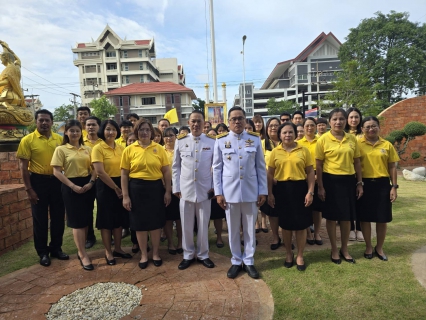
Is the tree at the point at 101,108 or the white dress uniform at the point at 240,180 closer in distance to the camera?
the white dress uniform at the point at 240,180

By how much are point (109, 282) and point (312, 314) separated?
6.53 ft

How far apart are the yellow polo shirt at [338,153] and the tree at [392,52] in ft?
86.5

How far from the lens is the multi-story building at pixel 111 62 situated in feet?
134

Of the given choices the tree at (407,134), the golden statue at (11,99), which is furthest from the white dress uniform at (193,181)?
the tree at (407,134)

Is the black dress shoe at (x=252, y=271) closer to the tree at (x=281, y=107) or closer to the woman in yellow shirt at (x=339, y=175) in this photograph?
the woman in yellow shirt at (x=339, y=175)

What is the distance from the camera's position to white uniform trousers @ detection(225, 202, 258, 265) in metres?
2.87

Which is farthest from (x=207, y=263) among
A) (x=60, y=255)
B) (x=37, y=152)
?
(x=37, y=152)

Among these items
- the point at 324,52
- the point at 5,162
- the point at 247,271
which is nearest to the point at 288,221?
the point at 247,271

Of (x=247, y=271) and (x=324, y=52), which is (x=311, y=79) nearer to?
(x=324, y=52)

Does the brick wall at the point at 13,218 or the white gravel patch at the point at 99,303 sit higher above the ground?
the brick wall at the point at 13,218

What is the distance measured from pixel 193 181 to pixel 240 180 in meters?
0.54

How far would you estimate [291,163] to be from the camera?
2930 mm

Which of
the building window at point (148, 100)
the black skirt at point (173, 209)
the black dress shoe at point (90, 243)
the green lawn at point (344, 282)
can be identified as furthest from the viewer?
the building window at point (148, 100)

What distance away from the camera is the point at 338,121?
302 centimetres
